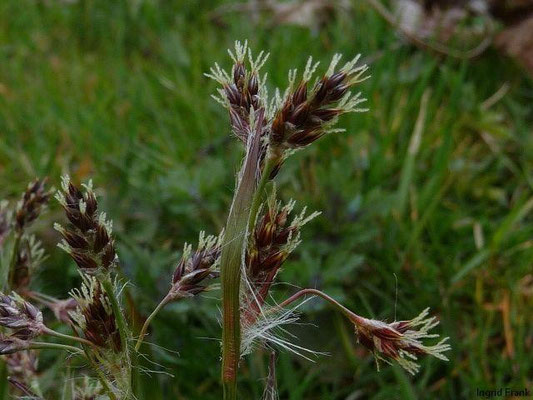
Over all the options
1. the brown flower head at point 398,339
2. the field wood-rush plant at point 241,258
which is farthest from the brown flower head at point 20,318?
the brown flower head at point 398,339

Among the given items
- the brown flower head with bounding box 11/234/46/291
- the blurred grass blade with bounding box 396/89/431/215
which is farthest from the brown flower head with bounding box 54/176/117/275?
the blurred grass blade with bounding box 396/89/431/215

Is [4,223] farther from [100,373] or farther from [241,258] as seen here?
[241,258]

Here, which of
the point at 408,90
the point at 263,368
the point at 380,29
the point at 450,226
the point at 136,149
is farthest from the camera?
the point at 380,29

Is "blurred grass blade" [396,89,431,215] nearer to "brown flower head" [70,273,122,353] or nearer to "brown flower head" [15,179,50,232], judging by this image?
"brown flower head" [15,179,50,232]

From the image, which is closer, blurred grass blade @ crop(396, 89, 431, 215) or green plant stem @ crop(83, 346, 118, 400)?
green plant stem @ crop(83, 346, 118, 400)

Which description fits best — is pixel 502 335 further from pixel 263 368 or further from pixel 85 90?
pixel 85 90

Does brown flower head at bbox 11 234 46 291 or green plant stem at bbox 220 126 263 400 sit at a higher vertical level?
green plant stem at bbox 220 126 263 400

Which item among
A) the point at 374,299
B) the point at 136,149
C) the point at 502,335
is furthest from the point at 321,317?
the point at 136,149

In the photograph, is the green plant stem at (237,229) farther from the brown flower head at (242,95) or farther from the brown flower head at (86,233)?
the brown flower head at (86,233)
